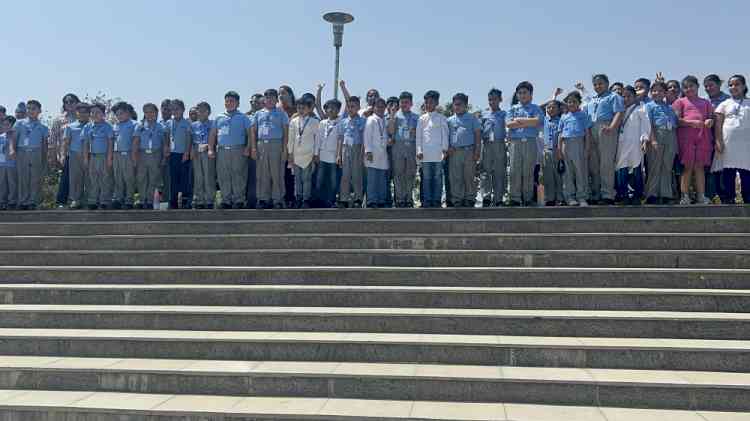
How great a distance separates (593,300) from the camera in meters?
6.03

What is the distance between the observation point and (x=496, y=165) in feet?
30.9

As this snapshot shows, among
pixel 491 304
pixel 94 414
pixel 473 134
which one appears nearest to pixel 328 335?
Answer: pixel 491 304

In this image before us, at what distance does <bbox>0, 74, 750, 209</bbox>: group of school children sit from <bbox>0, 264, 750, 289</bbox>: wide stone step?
2624mm

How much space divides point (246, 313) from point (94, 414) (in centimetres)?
168

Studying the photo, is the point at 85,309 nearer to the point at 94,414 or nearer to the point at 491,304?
the point at 94,414

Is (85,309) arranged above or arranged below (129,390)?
above

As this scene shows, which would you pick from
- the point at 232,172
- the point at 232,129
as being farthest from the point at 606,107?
the point at 232,172

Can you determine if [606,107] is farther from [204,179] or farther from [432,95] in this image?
[204,179]

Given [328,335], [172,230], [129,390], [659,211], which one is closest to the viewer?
[129,390]

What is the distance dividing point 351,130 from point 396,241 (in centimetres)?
261

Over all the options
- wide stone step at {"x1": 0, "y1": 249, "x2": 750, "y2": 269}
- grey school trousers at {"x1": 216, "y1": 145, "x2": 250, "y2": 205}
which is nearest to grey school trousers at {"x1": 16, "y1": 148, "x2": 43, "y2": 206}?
wide stone step at {"x1": 0, "y1": 249, "x2": 750, "y2": 269}

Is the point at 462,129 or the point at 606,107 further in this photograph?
the point at 462,129

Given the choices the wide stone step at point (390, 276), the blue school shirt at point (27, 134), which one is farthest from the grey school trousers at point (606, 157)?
the blue school shirt at point (27, 134)

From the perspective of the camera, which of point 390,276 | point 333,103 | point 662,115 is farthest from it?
point 333,103
